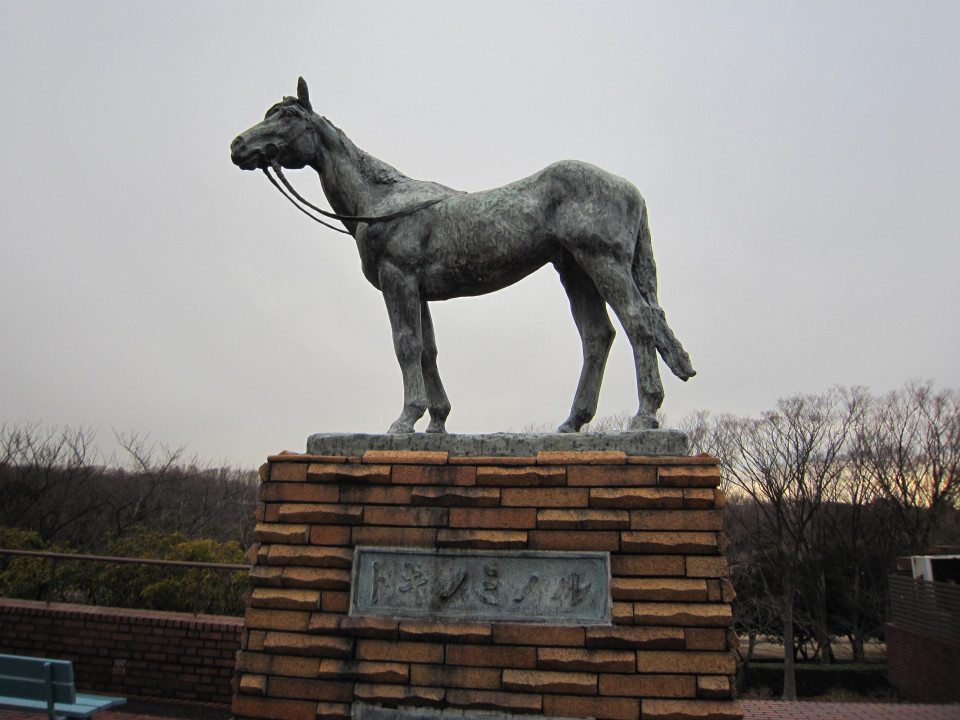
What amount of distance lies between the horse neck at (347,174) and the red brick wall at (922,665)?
14724 mm

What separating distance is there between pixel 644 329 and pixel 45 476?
23.2 metres

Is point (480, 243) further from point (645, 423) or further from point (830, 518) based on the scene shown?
point (830, 518)

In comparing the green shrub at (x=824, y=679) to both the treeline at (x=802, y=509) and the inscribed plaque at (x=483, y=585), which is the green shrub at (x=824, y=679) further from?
the inscribed plaque at (x=483, y=585)

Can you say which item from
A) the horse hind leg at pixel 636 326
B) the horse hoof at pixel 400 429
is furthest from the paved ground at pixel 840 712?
the horse hoof at pixel 400 429

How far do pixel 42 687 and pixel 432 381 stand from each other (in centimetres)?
412

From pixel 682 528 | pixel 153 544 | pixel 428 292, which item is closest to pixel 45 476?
pixel 153 544

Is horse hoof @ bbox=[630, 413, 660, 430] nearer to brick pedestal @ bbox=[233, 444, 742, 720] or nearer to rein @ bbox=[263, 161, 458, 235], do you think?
brick pedestal @ bbox=[233, 444, 742, 720]

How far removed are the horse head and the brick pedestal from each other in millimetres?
2004

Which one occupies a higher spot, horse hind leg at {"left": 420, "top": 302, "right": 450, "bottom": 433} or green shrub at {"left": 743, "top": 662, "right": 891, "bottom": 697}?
horse hind leg at {"left": 420, "top": 302, "right": 450, "bottom": 433}

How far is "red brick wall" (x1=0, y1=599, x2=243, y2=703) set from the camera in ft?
26.0

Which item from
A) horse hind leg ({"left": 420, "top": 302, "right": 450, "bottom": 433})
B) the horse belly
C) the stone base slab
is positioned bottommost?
the stone base slab

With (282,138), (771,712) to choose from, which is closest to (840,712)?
(771,712)

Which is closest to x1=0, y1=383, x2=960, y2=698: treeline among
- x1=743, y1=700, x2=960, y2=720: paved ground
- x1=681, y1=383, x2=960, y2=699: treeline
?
x1=681, y1=383, x2=960, y2=699: treeline

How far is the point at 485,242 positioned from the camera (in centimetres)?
397
